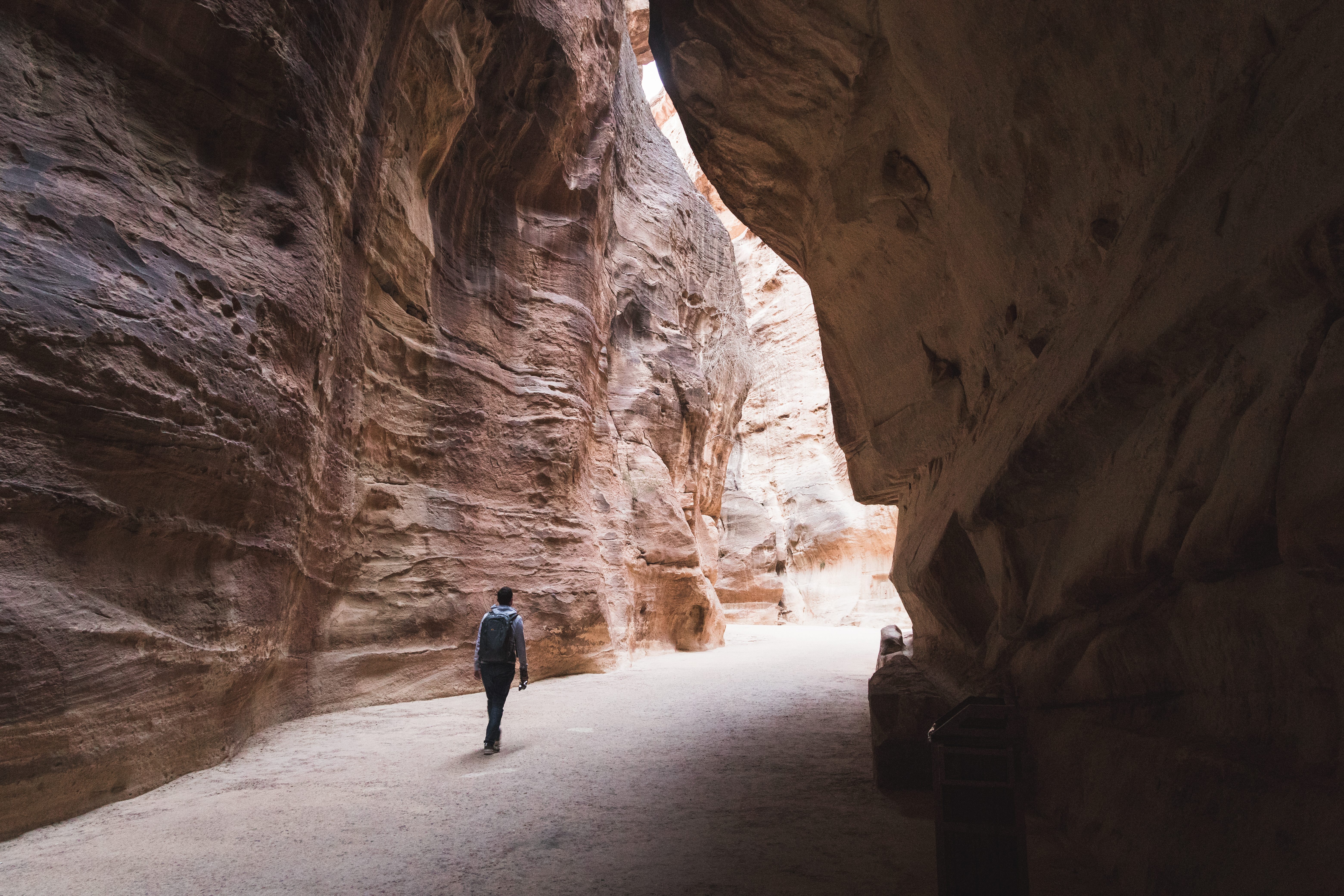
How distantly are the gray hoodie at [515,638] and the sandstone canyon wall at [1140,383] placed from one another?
318 centimetres

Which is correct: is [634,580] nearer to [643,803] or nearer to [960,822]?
[643,803]

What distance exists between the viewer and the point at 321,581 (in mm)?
7152

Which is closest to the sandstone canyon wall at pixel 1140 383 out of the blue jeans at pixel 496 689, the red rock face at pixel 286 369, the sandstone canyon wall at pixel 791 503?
the blue jeans at pixel 496 689

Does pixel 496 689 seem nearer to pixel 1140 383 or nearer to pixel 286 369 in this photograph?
pixel 286 369

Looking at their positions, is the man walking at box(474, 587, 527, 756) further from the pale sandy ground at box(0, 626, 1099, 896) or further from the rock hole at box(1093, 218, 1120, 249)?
the rock hole at box(1093, 218, 1120, 249)

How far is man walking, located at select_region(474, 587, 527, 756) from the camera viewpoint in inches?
213

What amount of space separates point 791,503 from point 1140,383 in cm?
3058

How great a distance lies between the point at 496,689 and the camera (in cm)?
547

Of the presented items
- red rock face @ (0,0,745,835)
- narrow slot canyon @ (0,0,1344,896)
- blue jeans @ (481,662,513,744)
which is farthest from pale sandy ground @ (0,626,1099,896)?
red rock face @ (0,0,745,835)

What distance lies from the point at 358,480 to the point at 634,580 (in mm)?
6071

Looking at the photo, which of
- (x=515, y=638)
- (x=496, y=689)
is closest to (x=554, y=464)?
(x=515, y=638)

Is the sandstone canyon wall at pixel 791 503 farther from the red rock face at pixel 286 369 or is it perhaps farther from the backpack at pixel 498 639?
the backpack at pixel 498 639

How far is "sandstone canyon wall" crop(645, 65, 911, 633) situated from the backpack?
17092 millimetres

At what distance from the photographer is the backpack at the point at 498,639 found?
5.57m
